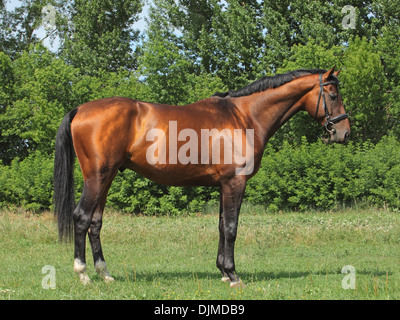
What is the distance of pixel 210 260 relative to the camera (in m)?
8.80

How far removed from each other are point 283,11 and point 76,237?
92.8 feet

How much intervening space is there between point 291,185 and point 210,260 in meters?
11.2

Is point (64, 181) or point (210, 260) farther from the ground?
point (64, 181)

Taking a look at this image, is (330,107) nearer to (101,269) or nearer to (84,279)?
(101,269)

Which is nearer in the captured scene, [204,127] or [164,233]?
[204,127]

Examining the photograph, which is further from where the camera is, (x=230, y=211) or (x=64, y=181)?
(x=64, y=181)

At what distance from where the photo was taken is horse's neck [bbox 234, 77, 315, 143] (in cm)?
A: 664

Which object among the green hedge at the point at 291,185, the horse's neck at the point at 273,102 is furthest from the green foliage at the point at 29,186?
the horse's neck at the point at 273,102

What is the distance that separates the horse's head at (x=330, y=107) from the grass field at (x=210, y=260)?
2132mm

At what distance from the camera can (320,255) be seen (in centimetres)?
918

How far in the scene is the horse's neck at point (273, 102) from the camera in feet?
21.8

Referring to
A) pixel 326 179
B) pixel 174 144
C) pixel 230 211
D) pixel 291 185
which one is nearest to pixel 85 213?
pixel 174 144

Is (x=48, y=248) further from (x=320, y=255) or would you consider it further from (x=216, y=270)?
(x=320, y=255)

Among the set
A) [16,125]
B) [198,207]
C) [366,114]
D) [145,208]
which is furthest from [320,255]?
[16,125]
